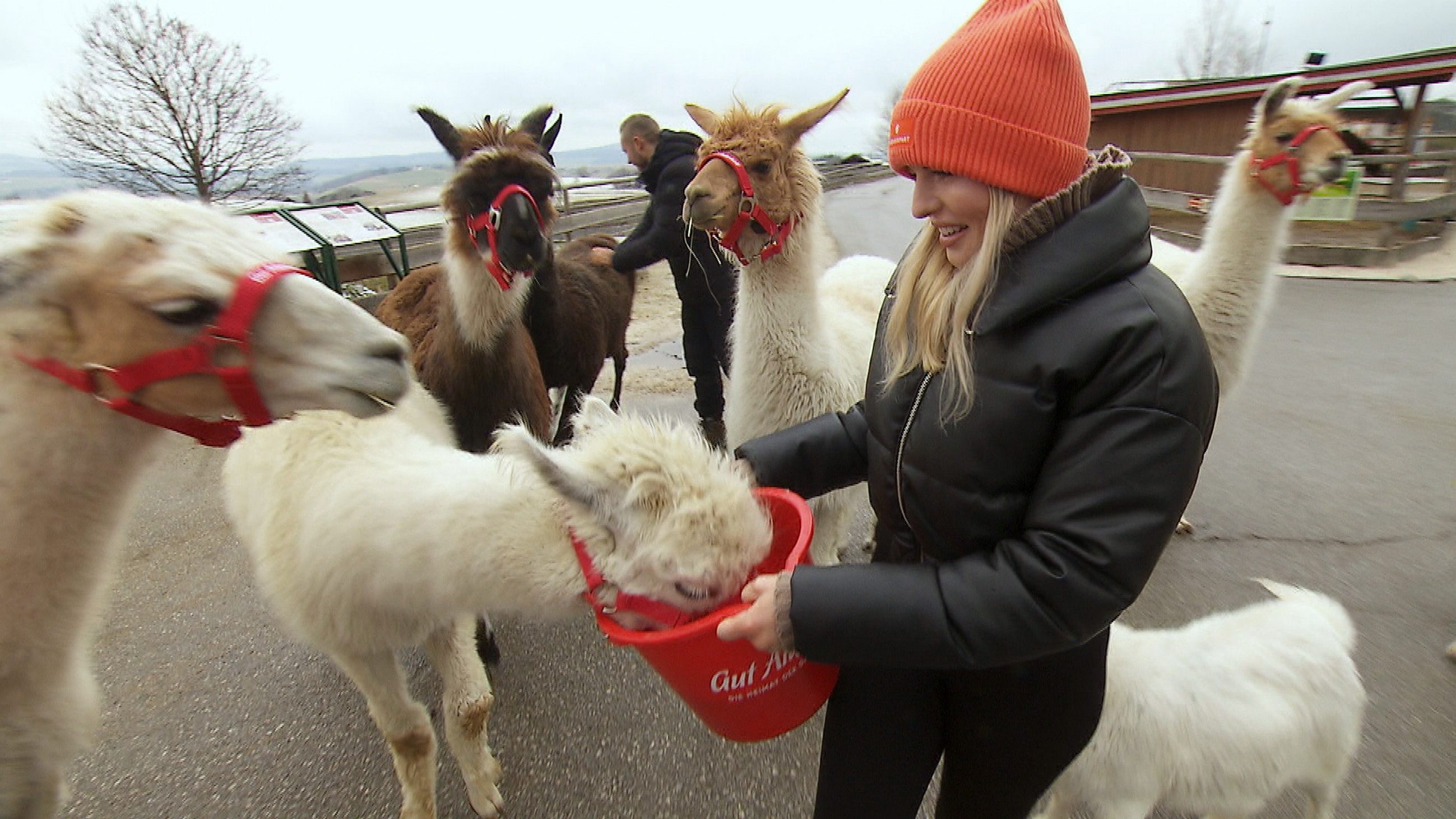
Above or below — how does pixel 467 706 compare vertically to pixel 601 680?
above

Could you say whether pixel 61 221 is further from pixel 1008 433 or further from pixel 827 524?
pixel 827 524

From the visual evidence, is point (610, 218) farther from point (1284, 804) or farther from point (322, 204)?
point (1284, 804)

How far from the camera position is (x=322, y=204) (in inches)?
279

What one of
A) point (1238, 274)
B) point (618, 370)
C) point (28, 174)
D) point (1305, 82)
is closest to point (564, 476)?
point (1238, 274)

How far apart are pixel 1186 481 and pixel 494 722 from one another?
2399mm

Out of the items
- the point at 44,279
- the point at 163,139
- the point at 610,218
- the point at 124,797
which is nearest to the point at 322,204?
the point at 610,218

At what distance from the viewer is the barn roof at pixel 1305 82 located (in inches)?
369

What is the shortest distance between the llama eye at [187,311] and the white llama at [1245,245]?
129 inches

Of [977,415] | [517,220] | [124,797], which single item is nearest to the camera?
[977,415]

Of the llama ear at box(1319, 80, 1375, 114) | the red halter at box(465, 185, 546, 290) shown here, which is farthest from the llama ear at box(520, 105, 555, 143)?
the llama ear at box(1319, 80, 1375, 114)

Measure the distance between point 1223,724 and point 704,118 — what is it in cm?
261

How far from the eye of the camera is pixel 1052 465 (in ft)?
3.39

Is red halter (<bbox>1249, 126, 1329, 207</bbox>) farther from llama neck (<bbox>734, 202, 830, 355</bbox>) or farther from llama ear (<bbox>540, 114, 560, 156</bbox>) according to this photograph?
llama ear (<bbox>540, 114, 560, 156</bbox>)

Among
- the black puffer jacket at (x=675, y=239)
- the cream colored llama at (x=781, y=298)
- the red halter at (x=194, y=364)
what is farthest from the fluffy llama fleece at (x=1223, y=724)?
the black puffer jacket at (x=675, y=239)
